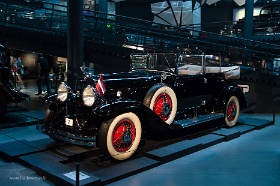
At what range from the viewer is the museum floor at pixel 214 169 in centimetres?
492

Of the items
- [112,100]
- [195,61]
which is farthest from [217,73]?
[112,100]

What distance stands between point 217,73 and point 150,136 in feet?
8.59

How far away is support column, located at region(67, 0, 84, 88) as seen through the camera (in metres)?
8.91

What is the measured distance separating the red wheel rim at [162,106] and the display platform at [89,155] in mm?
486

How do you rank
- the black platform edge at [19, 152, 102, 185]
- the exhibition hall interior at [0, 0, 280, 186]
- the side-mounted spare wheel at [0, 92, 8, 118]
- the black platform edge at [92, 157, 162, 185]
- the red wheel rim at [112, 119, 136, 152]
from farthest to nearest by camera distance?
the side-mounted spare wheel at [0, 92, 8, 118] → the red wheel rim at [112, 119, 136, 152] → the exhibition hall interior at [0, 0, 280, 186] → the black platform edge at [92, 157, 162, 185] → the black platform edge at [19, 152, 102, 185]

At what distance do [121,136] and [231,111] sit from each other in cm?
377

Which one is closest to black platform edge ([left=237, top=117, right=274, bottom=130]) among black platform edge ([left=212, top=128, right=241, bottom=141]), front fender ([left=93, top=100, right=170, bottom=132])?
black platform edge ([left=212, top=128, right=241, bottom=141])

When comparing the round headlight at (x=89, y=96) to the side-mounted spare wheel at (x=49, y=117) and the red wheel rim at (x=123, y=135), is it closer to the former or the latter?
the red wheel rim at (x=123, y=135)

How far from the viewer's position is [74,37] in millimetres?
9000

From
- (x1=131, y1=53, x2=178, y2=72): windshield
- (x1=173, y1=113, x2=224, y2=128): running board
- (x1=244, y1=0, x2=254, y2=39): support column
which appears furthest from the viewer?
(x1=244, y1=0, x2=254, y2=39): support column

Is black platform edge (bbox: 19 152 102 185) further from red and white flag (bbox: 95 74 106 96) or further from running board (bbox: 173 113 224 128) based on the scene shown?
running board (bbox: 173 113 224 128)

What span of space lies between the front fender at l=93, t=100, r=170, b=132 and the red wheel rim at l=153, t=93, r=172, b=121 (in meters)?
0.36

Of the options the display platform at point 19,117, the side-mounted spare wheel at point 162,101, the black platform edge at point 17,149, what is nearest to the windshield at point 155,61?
the side-mounted spare wheel at point 162,101

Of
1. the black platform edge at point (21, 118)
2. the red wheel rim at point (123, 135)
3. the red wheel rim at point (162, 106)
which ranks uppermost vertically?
the red wheel rim at point (162, 106)
